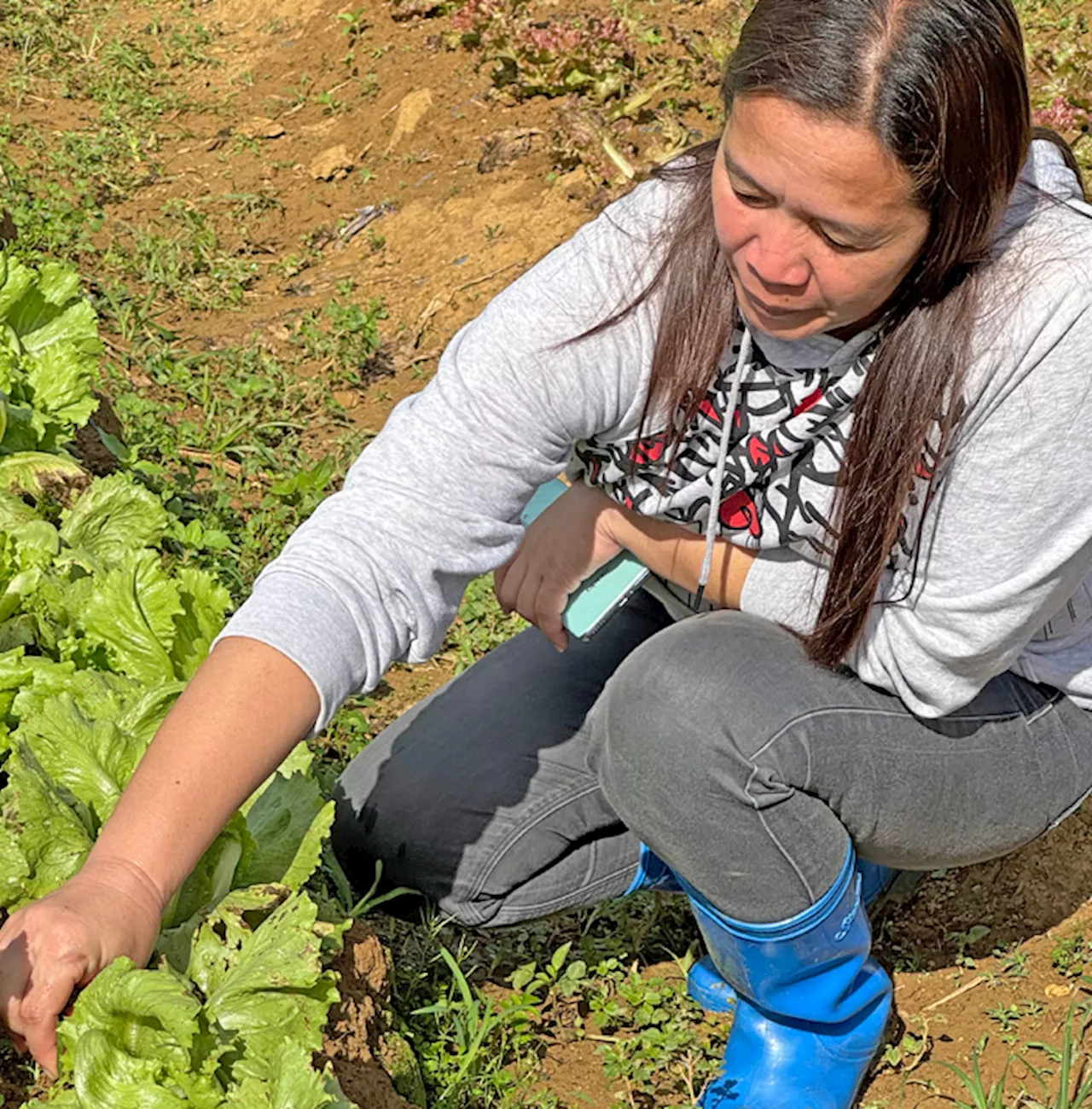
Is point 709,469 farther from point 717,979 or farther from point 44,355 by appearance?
point 44,355

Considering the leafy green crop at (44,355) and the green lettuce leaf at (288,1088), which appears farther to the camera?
the leafy green crop at (44,355)

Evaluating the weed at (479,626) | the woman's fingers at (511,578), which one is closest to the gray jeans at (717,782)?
the woman's fingers at (511,578)

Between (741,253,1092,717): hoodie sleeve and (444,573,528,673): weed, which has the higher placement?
(741,253,1092,717): hoodie sleeve

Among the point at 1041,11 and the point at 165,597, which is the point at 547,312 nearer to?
the point at 165,597

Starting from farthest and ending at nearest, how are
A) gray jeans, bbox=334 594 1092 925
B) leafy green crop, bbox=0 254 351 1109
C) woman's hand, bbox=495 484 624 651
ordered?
woman's hand, bbox=495 484 624 651
gray jeans, bbox=334 594 1092 925
leafy green crop, bbox=0 254 351 1109

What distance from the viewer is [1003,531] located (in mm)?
2035

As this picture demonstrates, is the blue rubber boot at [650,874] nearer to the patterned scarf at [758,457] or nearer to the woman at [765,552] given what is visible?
the woman at [765,552]

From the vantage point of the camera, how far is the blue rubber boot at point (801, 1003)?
2.28 m

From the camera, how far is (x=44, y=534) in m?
2.50

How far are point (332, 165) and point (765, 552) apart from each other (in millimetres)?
3691

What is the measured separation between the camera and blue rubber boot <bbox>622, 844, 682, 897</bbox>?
2676 millimetres

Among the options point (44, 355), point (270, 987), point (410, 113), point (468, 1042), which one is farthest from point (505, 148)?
point (270, 987)

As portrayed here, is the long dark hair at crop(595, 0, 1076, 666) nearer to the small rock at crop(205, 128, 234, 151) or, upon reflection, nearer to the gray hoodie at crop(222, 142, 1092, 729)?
the gray hoodie at crop(222, 142, 1092, 729)

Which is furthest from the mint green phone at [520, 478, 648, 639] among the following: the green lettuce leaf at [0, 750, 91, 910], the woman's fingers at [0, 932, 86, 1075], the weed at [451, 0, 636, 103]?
the weed at [451, 0, 636, 103]
